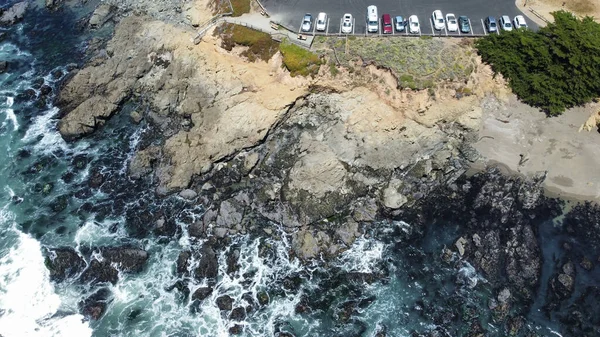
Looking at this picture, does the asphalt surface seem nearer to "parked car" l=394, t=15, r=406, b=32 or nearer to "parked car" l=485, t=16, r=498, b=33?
"parked car" l=485, t=16, r=498, b=33

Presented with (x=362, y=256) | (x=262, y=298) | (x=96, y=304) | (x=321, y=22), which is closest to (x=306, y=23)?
(x=321, y=22)

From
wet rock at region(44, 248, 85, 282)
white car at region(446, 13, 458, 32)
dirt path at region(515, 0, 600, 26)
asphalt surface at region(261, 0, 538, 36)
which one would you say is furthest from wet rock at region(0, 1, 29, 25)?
dirt path at region(515, 0, 600, 26)

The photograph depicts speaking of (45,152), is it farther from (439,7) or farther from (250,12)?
(439,7)

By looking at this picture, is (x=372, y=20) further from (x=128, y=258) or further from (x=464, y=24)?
(x=128, y=258)

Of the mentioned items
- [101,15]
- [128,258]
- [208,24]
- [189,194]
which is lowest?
[128,258]

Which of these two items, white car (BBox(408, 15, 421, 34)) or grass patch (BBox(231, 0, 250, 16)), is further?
grass patch (BBox(231, 0, 250, 16))

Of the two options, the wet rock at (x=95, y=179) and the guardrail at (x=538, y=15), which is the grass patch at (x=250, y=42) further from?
the guardrail at (x=538, y=15)

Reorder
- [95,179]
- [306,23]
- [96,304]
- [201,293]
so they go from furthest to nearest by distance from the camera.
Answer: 1. [306,23]
2. [95,179]
3. [201,293]
4. [96,304]

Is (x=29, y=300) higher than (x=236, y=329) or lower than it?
higher
